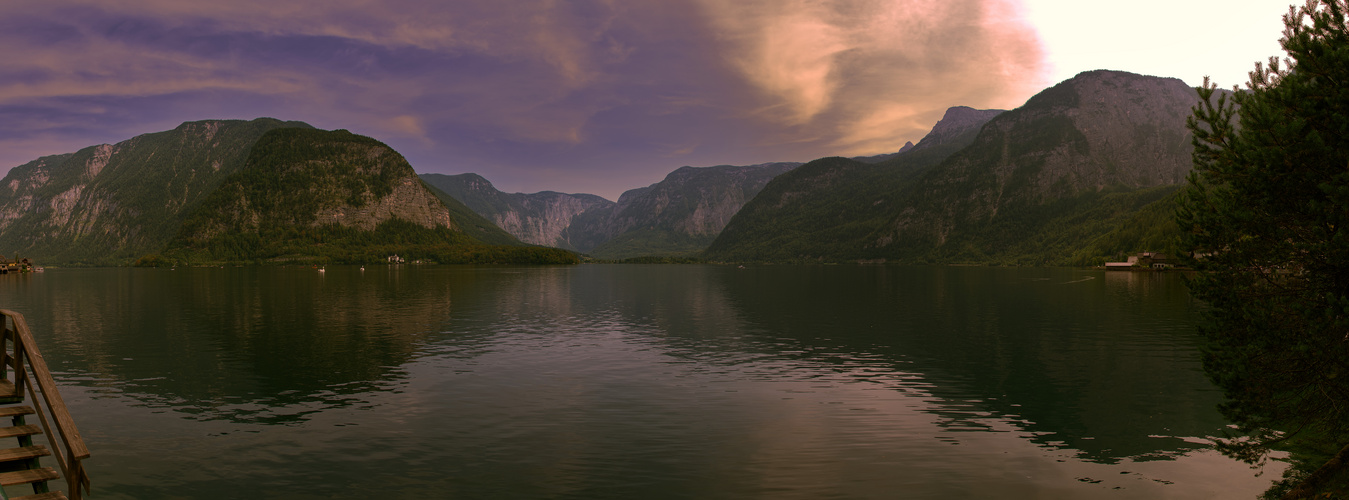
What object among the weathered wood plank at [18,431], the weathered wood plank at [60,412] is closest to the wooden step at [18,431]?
the weathered wood plank at [18,431]

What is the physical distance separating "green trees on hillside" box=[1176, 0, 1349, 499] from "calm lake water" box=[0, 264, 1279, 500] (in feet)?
11.4

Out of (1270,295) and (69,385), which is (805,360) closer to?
(1270,295)

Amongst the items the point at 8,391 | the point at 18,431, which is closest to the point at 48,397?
the point at 18,431

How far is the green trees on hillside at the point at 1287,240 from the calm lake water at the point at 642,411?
3472 mm

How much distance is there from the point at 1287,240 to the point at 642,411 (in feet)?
79.9

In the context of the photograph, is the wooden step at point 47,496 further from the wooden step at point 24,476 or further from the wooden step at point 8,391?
the wooden step at point 8,391

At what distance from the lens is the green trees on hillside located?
54.9 feet

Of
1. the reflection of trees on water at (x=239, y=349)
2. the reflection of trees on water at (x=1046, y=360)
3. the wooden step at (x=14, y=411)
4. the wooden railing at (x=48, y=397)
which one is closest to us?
the wooden railing at (x=48, y=397)

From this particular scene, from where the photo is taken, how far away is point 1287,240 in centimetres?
1922

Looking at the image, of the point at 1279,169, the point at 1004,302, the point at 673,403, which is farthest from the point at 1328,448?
the point at 1004,302

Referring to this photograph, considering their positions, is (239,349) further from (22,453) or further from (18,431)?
(22,453)

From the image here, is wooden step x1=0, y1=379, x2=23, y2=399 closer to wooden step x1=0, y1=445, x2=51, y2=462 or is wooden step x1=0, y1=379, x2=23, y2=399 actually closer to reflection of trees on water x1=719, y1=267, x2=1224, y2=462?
wooden step x1=0, y1=445, x2=51, y2=462

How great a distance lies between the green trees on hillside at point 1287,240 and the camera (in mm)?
16734

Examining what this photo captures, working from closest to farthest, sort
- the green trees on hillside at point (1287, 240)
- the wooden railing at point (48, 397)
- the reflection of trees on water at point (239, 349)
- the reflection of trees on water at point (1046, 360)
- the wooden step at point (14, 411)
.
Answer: the wooden railing at point (48, 397)
the wooden step at point (14, 411)
the green trees on hillside at point (1287, 240)
the reflection of trees on water at point (1046, 360)
the reflection of trees on water at point (239, 349)
